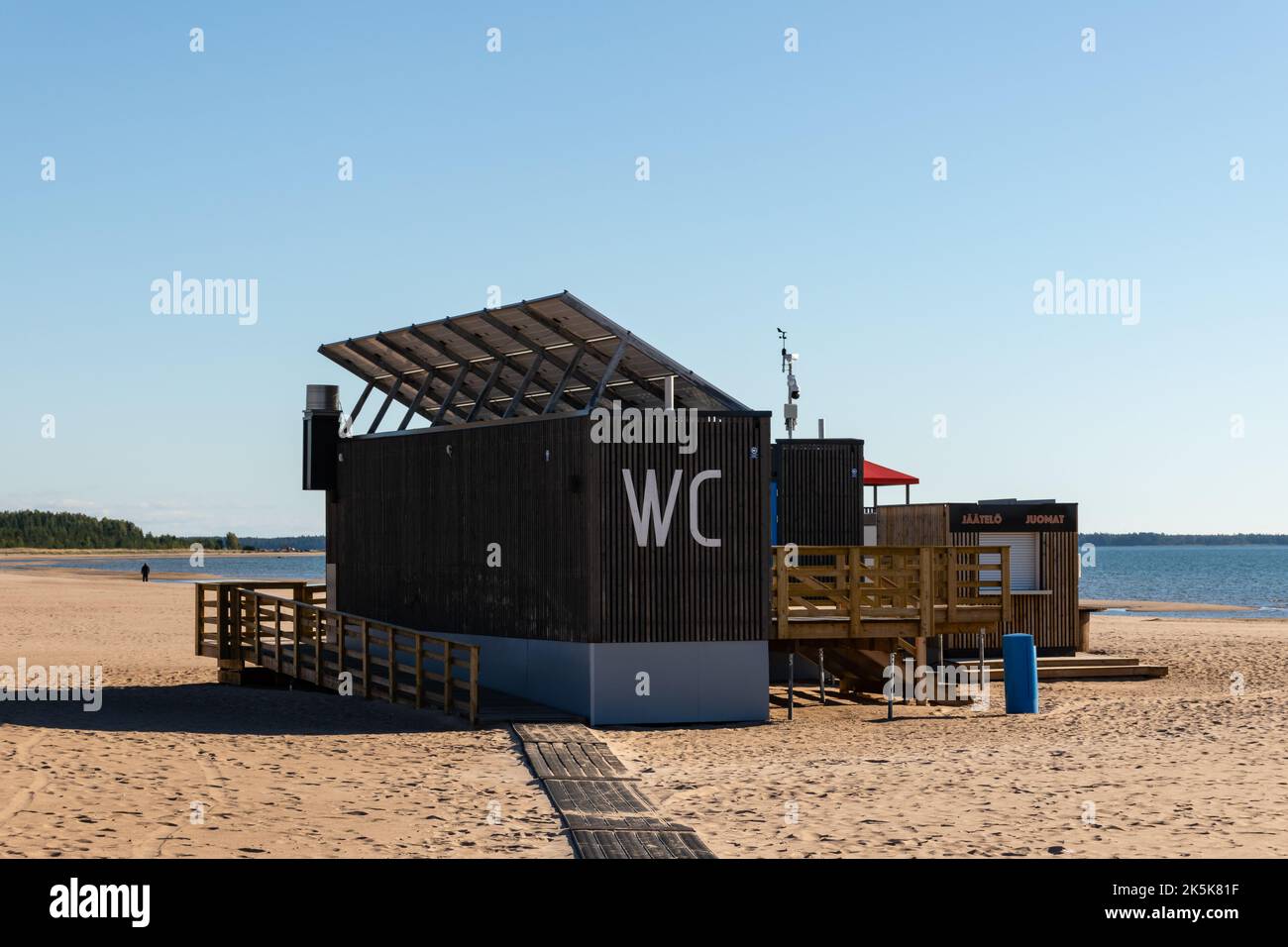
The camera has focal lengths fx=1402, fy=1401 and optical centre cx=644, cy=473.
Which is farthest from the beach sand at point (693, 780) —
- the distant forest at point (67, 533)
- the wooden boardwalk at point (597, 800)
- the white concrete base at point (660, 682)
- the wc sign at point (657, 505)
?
the distant forest at point (67, 533)

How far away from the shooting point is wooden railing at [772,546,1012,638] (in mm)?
17766

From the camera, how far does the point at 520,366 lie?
1948 cm

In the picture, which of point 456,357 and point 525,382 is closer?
point 525,382

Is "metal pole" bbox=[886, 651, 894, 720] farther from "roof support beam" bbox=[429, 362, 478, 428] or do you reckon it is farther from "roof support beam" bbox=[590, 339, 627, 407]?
"roof support beam" bbox=[429, 362, 478, 428]

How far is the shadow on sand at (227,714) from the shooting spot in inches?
596

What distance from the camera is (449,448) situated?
64.3ft

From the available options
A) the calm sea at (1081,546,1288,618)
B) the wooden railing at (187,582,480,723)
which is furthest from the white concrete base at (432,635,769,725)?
the calm sea at (1081,546,1288,618)

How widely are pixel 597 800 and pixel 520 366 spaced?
910cm

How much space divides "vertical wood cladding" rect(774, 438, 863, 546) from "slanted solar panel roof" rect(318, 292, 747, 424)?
13.9 feet

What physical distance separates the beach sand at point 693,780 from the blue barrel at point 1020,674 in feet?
1.13

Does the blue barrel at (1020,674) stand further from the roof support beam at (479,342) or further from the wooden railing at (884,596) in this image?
the roof support beam at (479,342)
